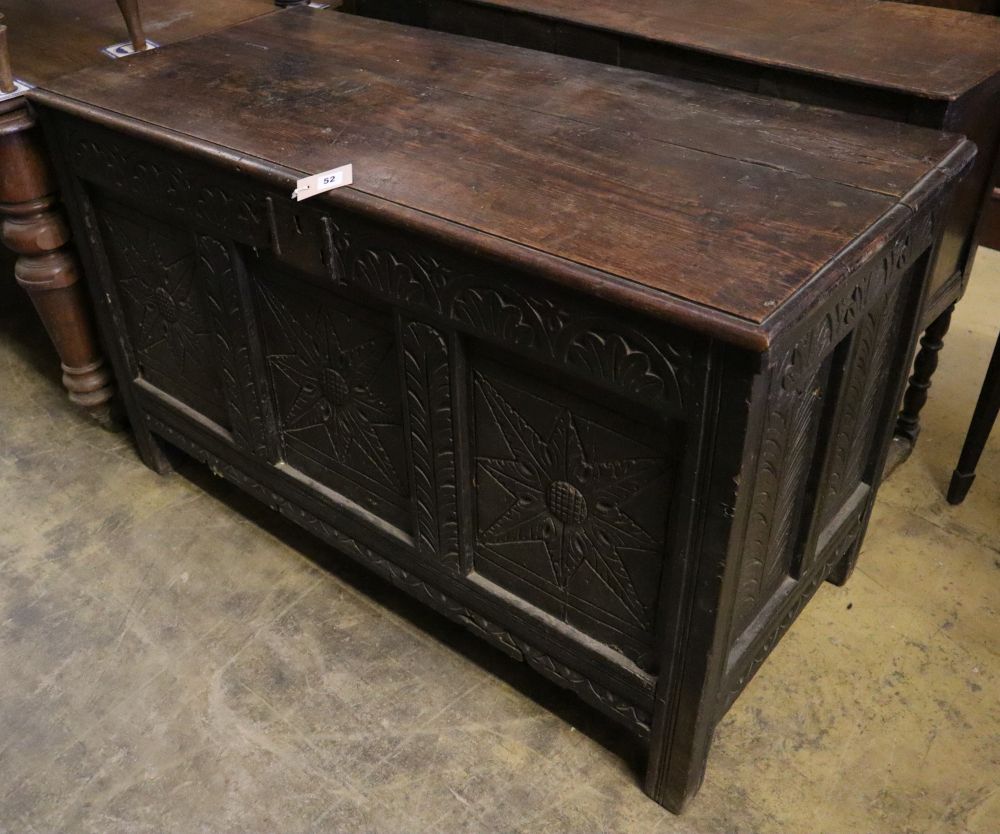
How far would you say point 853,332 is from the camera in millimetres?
1403

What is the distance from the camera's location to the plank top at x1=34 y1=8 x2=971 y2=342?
1.24 m

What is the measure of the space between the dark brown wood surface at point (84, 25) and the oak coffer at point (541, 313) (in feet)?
0.66

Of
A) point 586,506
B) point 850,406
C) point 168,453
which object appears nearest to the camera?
point 586,506

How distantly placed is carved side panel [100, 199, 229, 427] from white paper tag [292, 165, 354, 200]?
41cm

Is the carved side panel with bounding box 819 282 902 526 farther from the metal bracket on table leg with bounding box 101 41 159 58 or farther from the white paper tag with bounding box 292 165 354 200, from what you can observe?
the metal bracket on table leg with bounding box 101 41 159 58

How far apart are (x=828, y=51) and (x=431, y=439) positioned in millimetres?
949

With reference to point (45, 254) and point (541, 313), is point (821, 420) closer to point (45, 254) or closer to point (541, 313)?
point (541, 313)

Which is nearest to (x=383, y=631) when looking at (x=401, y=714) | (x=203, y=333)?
(x=401, y=714)

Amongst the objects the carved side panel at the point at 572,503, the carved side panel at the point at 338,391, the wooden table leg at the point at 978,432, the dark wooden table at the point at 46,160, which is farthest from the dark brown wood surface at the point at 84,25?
the wooden table leg at the point at 978,432

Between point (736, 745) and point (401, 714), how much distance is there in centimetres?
57

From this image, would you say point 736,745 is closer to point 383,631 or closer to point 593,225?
point 383,631

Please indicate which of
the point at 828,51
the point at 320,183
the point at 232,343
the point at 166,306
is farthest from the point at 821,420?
the point at 166,306

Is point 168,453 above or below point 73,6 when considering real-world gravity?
below

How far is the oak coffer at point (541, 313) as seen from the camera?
124cm
